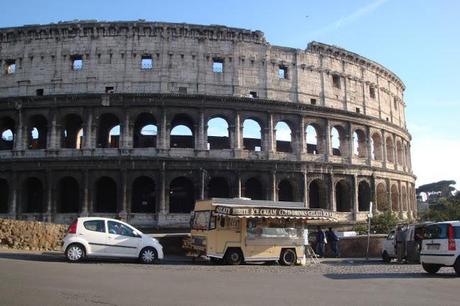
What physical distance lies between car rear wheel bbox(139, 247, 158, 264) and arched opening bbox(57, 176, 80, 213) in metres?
18.7

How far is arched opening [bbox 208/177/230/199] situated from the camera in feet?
111

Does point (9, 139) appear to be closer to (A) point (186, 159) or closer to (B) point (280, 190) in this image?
(A) point (186, 159)

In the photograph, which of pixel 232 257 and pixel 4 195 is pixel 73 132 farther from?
pixel 232 257

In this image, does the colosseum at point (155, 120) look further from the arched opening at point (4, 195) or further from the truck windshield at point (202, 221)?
the truck windshield at point (202, 221)

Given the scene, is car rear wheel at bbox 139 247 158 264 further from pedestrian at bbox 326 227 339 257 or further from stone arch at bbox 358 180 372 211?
stone arch at bbox 358 180 372 211

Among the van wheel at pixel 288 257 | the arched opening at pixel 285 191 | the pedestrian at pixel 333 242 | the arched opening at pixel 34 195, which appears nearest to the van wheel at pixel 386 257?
the pedestrian at pixel 333 242

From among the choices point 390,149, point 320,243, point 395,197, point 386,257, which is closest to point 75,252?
point 320,243

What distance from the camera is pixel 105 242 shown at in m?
15.2

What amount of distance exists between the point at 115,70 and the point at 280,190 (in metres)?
14.2

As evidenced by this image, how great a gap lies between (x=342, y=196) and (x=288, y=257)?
20710 millimetres

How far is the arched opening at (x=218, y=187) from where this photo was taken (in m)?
33.8

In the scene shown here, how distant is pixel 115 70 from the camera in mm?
32969

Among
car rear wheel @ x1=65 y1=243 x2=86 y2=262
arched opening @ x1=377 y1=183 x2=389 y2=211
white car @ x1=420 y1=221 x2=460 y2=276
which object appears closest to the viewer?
white car @ x1=420 y1=221 x2=460 y2=276

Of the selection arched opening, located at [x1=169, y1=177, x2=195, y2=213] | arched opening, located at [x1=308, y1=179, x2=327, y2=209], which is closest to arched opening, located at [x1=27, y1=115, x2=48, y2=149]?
arched opening, located at [x1=169, y1=177, x2=195, y2=213]
